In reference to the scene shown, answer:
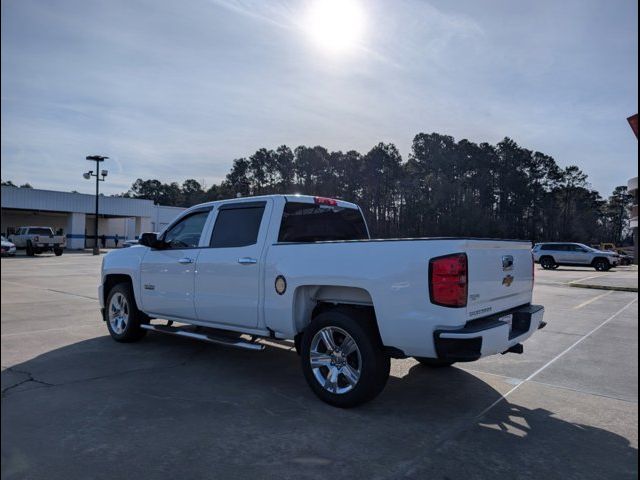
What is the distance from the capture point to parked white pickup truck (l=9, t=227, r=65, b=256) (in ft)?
100

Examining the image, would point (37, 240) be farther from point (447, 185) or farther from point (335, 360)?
point (447, 185)

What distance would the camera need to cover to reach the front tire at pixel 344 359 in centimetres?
446

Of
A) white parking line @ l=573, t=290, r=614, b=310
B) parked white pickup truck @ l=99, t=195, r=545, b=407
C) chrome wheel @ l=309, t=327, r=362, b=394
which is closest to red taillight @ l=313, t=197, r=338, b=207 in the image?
parked white pickup truck @ l=99, t=195, r=545, b=407

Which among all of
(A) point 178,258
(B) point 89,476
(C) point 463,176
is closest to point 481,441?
(B) point 89,476

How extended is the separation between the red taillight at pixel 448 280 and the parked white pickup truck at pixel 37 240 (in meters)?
31.0

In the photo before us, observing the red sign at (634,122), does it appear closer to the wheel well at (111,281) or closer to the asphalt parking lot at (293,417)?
the asphalt parking lot at (293,417)

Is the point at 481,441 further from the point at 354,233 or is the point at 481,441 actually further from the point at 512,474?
the point at 354,233

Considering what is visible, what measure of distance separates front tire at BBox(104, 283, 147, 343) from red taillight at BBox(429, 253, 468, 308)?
454 cm

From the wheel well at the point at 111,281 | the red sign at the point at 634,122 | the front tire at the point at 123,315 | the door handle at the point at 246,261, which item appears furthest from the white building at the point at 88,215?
the red sign at the point at 634,122

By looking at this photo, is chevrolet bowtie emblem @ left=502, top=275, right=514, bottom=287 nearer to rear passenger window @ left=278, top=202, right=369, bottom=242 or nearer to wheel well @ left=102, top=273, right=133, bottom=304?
rear passenger window @ left=278, top=202, right=369, bottom=242

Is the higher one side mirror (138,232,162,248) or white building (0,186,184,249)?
white building (0,186,184,249)

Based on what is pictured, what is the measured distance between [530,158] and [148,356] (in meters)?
80.1

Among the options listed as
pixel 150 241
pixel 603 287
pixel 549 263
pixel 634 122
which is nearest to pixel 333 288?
pixel 150 241

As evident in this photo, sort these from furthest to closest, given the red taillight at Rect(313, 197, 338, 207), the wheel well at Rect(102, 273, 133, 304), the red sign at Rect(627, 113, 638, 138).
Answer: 1. the wheel well at Rect(102, 273, 133, 304)
2. the red taillight at Rect(313, 197, 338, 207)
3. the red sign at Rect(627, 113, 638, 138)
